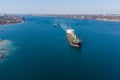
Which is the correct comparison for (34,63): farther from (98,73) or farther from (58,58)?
(98,73)

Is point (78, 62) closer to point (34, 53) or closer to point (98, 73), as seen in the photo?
point (98, 73)

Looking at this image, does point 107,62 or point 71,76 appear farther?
point 107,62

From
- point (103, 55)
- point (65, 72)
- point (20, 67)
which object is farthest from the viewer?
point (103, 55)

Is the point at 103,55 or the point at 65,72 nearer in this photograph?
the point at 65,72

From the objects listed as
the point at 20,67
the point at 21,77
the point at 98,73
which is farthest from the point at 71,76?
the point at 20,67

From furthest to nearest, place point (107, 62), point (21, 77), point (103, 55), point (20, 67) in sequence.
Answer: point (103, 55) → point (107, 62) → point (20, 67) → point (21, 77)

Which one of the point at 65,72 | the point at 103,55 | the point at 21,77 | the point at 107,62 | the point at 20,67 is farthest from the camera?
the point at 103,55

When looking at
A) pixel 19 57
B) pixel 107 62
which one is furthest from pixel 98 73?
pixel 19 57

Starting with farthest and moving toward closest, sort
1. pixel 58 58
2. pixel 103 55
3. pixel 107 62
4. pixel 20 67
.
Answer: pixel 103 55 → pixel 58 58 → pixel 107 62 → pixel 20 67
